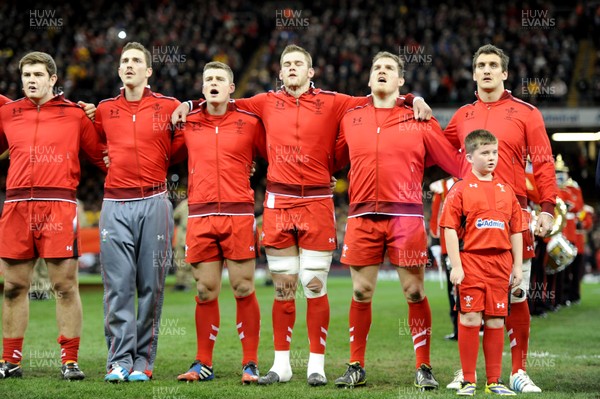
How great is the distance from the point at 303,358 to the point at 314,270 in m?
2.07

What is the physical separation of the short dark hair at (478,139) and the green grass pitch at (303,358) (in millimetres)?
1907

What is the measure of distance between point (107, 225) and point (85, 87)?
22.2 metres

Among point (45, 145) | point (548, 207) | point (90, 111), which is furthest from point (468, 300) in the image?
point (45, 145)

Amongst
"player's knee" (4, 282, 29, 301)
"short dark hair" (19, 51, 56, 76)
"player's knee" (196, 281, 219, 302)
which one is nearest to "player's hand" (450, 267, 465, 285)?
"player's knee" (196, 281, 219, 302)

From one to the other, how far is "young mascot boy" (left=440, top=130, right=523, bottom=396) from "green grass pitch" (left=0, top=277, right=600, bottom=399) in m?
0.45

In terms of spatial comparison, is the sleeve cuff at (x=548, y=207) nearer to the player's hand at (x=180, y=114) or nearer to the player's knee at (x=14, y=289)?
the player's hand at (x=180, y=114)

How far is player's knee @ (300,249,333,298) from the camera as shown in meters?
7.42

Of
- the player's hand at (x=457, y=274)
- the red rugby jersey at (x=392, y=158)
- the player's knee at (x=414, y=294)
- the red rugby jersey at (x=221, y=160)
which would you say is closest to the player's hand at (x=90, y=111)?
the red rugby jersey at (x=221, y=160)

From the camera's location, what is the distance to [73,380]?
7438 mm

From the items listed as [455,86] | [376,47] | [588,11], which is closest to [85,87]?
[376,47]

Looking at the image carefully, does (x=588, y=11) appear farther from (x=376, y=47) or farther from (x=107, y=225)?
(x=107, y=225)

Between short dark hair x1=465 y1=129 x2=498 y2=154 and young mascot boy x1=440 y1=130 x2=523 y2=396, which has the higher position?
short dark hair x1=465 y1=129 x2=498 y2=154

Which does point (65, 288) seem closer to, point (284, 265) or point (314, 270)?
point (284, 265)

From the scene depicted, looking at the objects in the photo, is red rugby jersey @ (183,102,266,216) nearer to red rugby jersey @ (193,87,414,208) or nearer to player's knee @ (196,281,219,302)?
red rugby jersey @ (193,87,414,208)
